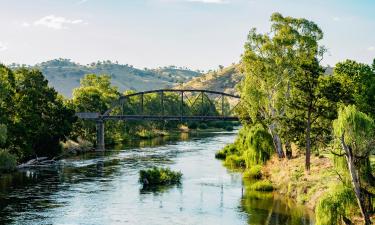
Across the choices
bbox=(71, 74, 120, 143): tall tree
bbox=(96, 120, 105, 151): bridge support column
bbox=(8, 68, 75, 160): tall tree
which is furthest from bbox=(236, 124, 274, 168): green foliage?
bbox=(71, 74, 120, 143): tall tree

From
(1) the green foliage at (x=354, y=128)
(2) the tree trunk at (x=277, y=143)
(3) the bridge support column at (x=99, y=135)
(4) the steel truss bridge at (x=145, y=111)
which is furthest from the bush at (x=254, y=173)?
(3) the bridge support column at (x=99, y=135)

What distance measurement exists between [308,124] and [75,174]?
32.7m

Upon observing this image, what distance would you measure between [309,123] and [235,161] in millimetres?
26008

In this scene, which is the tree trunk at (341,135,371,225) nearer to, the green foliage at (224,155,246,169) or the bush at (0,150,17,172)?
the green foliage at (224,155,246,169)

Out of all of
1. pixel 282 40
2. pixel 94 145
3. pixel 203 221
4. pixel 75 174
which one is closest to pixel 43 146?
pixel 75 174

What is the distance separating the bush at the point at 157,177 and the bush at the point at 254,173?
8.59 metres

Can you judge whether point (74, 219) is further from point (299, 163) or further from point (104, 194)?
point (299, 163)

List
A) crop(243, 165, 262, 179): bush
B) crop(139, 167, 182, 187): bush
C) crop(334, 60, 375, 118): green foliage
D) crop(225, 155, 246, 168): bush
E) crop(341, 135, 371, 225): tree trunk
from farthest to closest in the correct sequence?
crop(225, 155, 246, 168): bush, crop(243, 165, 262, 179): bush, crop(139, 167, 182, 187): bush, crop(334, 60, 375, 118): green foliage, crop(341, 135, 371, 225): tree trunk

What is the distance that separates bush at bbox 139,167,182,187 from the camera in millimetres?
62688

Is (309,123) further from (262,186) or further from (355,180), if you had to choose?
(355,180)

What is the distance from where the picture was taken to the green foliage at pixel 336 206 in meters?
35.8

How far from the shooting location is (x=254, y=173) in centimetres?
6544

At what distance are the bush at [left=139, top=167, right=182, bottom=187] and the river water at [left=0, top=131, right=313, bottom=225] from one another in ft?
3.46

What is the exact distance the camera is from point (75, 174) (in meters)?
72.1
